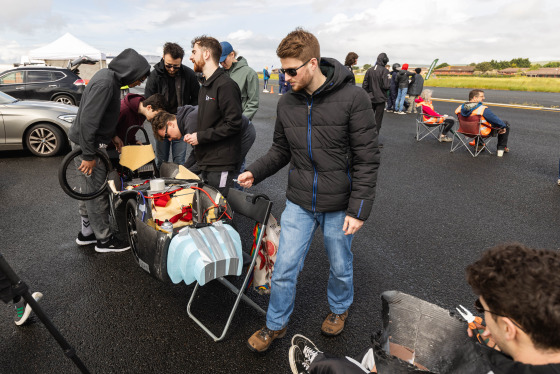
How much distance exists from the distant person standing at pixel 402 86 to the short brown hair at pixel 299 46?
13.3 meters

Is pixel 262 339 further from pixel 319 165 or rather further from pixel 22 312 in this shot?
pixel 22 312

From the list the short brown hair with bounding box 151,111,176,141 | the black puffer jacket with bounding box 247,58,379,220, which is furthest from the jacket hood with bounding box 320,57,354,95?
the short brown hair with bounding box 151,111,176,141

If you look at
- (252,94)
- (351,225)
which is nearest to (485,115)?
(252,94)

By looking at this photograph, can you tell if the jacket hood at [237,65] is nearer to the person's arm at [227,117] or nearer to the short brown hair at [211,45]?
the short brown hair at [211,45]

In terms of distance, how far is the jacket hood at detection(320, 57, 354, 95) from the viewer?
2.10 m

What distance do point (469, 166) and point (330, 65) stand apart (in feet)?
20.8

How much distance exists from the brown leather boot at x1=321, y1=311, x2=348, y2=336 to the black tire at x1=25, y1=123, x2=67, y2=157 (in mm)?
7116

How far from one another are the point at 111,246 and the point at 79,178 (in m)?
0.78

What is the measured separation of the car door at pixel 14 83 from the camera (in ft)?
36.6

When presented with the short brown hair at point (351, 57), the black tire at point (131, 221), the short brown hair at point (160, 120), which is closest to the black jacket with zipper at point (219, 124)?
the short brown hair at point (160, 120)

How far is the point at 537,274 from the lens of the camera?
1114 mm

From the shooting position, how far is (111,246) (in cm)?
366

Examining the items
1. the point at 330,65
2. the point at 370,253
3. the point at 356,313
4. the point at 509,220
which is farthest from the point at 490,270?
the point at 509,220

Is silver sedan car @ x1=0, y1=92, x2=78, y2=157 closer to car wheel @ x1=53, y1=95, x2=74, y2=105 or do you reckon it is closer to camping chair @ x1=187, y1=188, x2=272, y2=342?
car wheel @ x1=53, y1=95, x2=74, y2=105
